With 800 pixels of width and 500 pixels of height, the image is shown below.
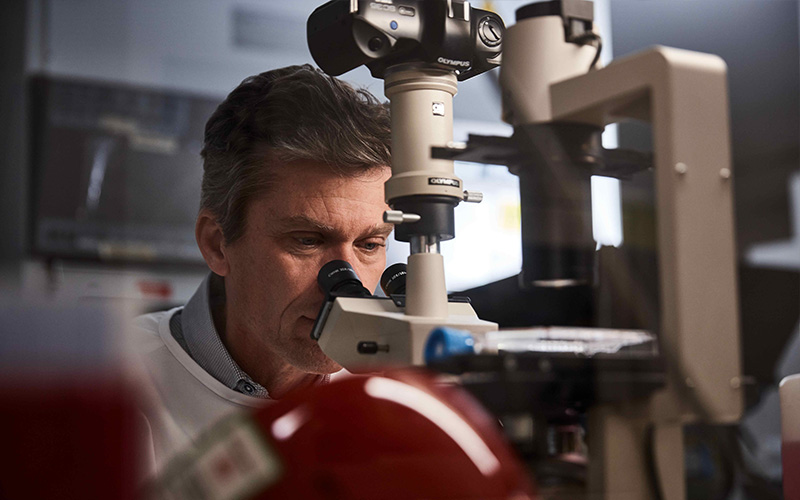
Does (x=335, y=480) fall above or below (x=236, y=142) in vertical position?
below

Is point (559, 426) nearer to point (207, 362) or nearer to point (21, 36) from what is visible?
point (207, 362)

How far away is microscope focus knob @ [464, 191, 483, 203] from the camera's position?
1.08m

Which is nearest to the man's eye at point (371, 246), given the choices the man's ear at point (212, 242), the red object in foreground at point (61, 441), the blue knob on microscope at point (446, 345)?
the man's ear at point (212, 242)

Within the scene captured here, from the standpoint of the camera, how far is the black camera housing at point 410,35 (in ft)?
3.46

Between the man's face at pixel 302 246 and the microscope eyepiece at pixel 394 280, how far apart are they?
3.4 inches

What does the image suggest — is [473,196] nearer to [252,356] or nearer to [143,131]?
[252,356]

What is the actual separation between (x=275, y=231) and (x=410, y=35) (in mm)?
565

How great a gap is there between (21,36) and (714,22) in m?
1.98

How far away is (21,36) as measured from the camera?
2.44 metres

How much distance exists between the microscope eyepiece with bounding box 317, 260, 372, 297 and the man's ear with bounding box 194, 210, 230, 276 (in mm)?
407

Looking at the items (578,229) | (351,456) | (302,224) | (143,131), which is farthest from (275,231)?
(143,131)

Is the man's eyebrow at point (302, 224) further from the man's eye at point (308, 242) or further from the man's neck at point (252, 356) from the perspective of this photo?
the man's neck at point (252, 356)

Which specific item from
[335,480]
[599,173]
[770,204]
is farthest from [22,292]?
[770,204]

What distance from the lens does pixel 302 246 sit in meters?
1.44
